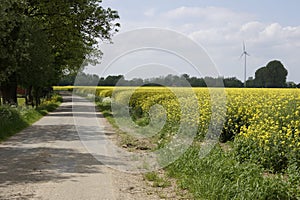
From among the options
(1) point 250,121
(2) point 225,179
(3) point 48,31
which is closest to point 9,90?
(3) point 48,31

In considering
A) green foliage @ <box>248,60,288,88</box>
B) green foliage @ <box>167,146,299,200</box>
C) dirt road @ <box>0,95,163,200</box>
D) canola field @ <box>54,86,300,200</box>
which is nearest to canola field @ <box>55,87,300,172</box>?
canola field @ <box>54,86,300,200</box>

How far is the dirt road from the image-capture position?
7.64 metres

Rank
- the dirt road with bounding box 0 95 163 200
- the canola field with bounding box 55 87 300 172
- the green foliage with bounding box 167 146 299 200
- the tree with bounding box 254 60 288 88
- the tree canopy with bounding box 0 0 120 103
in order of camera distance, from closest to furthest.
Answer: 1. the green foliage with bounding box 167 146 299 200
2. the dirt road with bounding box 0 95 163 200
3. the canola field with bounding box 55 87 300 172
4. the tree canopy with bounding box 0 0 120 103
5. the tree with bounding box 254 60 288 88

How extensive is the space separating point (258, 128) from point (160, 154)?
3.10 metres

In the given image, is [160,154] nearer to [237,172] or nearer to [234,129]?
[234,129]

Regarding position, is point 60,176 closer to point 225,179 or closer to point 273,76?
point 225,179

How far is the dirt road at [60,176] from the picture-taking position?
25.1 feet

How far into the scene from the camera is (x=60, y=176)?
29.7 ft

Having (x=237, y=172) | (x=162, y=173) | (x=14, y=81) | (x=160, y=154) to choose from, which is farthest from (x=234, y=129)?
(x=14, y=81)

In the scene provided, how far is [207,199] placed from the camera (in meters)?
6.99

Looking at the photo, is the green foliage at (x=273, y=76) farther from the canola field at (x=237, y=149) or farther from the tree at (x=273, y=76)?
the canola field at (x=237, y=149)

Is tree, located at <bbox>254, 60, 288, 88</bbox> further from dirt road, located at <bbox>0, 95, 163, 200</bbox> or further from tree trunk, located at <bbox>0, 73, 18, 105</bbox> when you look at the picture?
dirt road, located at <bbox>0, 95, 163, 200</bbox>

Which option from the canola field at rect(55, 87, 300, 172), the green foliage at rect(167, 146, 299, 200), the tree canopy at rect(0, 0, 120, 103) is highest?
the tree canopy at rect(0, 0, 120, 103)

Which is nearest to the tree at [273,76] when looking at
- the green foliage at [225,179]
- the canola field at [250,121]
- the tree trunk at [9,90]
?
the canola field at [250,121]
